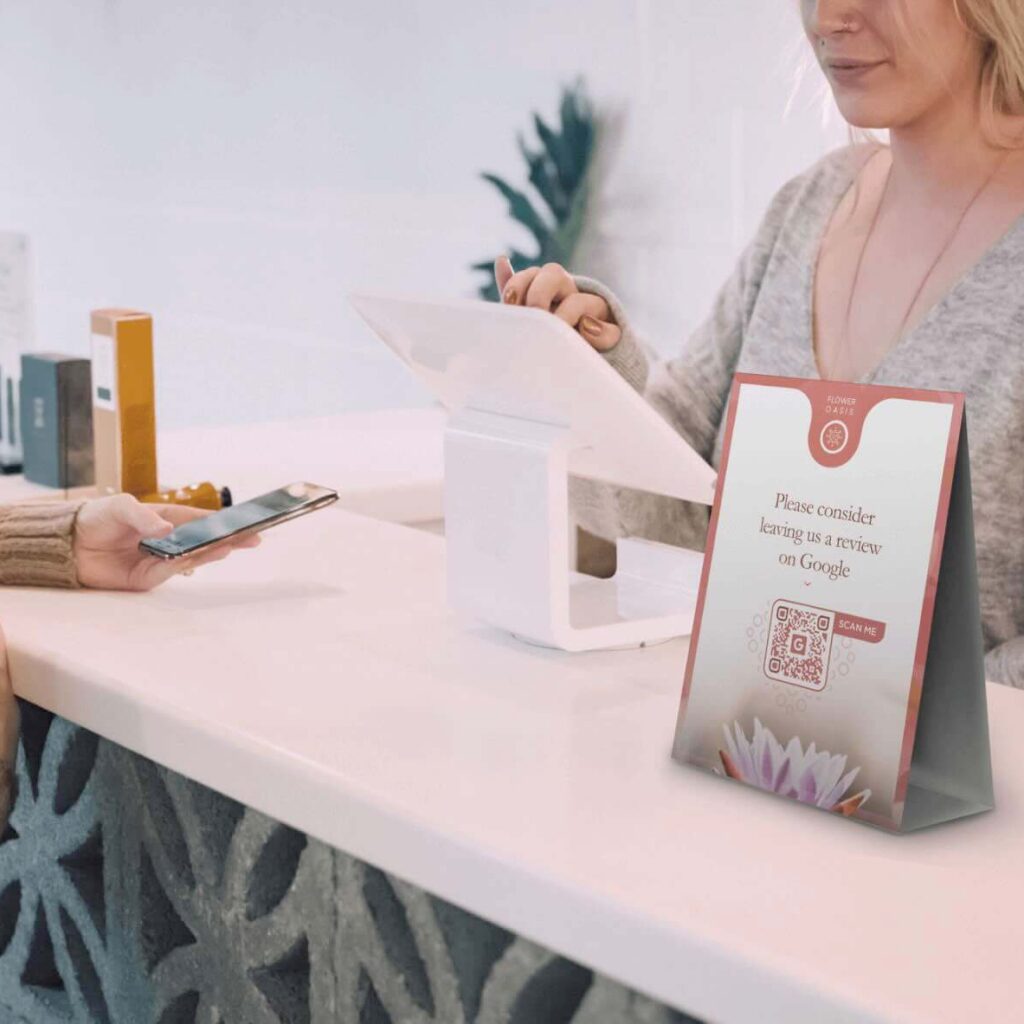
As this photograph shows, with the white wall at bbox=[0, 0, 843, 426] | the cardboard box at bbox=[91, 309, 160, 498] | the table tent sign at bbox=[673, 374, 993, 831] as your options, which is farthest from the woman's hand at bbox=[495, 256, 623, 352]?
the white wall at bbox=[0, 0, 843, 426]

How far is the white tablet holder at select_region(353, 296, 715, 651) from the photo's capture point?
1.28 meters

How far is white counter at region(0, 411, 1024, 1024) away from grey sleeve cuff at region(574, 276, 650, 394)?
12.6 inches

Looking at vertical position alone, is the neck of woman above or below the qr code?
above

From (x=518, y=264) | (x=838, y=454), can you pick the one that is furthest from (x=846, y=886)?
(x=518, y=264)

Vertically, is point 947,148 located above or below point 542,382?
above

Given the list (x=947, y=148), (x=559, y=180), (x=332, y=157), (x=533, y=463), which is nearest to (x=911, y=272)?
(x=947, y=148)

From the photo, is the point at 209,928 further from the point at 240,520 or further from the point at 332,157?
the point at 332,157

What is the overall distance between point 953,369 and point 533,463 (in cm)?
63

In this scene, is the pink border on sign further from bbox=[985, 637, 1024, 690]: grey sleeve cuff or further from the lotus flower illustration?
bbox=[985, 637, 1024, 690]: grey sleeve cuff

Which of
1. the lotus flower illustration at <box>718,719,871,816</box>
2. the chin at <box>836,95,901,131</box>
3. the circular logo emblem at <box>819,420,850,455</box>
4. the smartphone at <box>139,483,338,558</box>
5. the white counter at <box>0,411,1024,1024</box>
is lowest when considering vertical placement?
the white counter at <box>0,411,1024,1024</box>

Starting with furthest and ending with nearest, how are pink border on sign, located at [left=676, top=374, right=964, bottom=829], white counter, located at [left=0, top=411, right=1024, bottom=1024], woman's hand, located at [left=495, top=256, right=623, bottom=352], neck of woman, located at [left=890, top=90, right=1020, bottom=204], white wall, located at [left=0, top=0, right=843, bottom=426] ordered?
white wall, located at [left=0, top=0, right=843, bottom=426] → neck of woman, located at [left=890, top=90, right=1020, bottom=204] → woman's hand, located at [left=495, top=256, right=623, bottom=352] → pink border on sign, located at [left=676, top=374, right=964, bottom=829] → white counter, located at [left=0, top=411, right=1024, bottom=1024]

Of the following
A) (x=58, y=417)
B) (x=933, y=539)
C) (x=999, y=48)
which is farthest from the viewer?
(x=58, y=417)

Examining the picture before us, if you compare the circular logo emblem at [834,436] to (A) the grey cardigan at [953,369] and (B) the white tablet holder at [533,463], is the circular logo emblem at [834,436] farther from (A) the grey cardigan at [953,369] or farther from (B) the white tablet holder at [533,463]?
(A) the grey cardigan at [953,369]

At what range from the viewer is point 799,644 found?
1030mm
